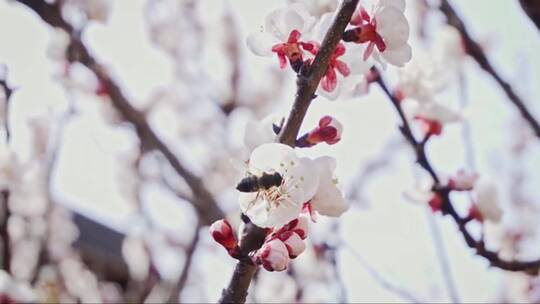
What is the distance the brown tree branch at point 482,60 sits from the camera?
1.57 m

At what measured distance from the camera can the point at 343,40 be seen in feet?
3.14

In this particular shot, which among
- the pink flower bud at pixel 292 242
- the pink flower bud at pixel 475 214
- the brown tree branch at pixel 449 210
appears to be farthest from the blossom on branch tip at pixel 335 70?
the pink flower bud at pixel 475 214

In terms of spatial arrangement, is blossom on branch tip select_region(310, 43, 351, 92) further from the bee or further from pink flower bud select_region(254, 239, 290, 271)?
pink flower bud select_region(254, 239, 290, 271)

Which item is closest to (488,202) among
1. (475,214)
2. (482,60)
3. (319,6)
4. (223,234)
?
(475,214)

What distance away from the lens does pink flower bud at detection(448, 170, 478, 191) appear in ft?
5.43

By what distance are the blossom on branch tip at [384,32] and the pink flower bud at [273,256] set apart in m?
0.34

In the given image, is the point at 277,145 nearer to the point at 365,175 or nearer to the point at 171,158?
the point at 171,158

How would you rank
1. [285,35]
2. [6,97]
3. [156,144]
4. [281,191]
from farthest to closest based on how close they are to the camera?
[156,144] → [6,97] → [285,35] → [281,191]

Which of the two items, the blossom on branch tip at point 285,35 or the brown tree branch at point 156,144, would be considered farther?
the brown tree branch at point 156,144

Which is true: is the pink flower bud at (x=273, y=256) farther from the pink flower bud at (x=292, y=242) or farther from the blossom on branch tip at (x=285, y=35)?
the blossom on branch tip at (x=285, y=35)

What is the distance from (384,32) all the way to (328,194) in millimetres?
259

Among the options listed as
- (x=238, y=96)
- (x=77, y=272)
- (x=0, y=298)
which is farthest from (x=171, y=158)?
(x=77, y=272)

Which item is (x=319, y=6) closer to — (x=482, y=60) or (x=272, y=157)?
(x=272, y=157)

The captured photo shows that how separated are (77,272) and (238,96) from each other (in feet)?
6.38
